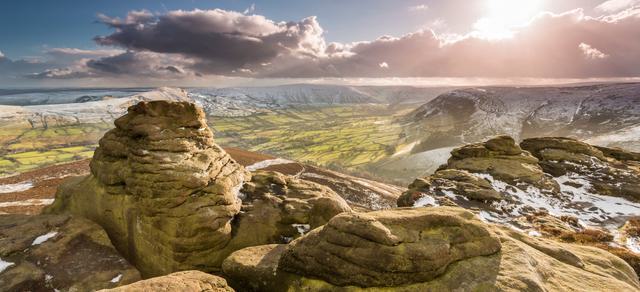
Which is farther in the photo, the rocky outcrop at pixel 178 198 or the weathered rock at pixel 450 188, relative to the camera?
the weathered rock at pixel 450 188

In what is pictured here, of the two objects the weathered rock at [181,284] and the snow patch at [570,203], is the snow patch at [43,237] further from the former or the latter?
the snow patch at [570,203]

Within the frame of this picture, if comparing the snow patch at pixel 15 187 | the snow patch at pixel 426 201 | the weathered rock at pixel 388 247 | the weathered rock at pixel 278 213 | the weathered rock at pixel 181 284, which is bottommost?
the snow patch at pixel 15 187

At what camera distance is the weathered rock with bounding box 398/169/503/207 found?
42891mm

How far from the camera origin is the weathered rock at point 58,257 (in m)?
21.1

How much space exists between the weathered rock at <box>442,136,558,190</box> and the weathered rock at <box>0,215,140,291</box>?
53.9 m

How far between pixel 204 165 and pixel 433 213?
797 inches

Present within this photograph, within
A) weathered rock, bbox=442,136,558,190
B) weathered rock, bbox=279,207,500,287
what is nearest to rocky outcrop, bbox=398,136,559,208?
weathered rock, bbox=442,136,558,190

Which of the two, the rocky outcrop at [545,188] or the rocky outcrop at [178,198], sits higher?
→ the rocky outcrop at [178,198]

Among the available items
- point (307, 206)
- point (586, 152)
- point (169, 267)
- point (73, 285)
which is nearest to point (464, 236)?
point (307, 206)

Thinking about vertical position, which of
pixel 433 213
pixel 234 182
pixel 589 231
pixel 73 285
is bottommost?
pixel 589 231

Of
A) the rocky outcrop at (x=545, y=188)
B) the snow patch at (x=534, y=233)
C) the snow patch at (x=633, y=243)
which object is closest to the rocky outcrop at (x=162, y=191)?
the rocky outcrop at (x=545, y=188)

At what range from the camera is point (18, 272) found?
2136 centimetres

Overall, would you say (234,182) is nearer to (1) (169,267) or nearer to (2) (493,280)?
(1) (169,267)

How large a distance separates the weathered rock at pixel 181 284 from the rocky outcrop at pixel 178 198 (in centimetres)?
917
